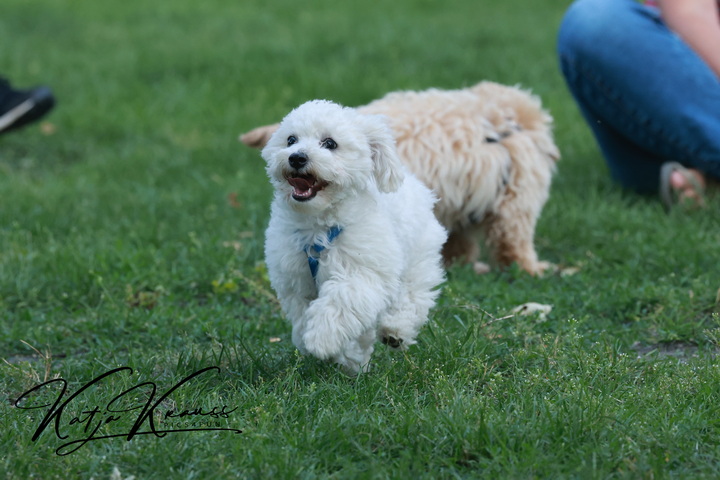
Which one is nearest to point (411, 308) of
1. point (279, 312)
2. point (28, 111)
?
point (279, 312)

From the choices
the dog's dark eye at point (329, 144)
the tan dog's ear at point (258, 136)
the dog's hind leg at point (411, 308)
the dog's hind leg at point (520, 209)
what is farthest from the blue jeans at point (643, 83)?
the dog's dark eye at point (329, 144)

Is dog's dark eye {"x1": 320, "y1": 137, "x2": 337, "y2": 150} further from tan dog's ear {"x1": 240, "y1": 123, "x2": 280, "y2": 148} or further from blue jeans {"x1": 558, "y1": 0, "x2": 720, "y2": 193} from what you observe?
blue jeans {"x1": 558, "y1": 0, "x2": 720, "y2": 193}

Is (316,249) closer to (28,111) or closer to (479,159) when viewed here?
(479,159)

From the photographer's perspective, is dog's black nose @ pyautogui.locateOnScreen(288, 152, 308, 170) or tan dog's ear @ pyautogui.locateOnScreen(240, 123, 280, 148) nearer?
dog's black nose @ pyautogui.locateOnScreen(288, 152, 308, 170)

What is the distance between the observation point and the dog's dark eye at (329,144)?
3068 millimetres

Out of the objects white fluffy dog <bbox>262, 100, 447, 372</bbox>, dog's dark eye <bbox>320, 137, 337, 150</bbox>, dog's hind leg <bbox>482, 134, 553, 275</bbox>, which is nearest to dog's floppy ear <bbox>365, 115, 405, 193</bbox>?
white fluffy dog <bbox>262, 100, 447, 372</bbox>

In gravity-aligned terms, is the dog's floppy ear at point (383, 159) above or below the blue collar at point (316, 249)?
above

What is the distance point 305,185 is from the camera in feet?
10.0

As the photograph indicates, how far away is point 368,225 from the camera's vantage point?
10.3 ft

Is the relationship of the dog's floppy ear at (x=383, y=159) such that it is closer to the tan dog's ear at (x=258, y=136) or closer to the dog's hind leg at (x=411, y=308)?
the dog's hind leg at (x=411, y=308)

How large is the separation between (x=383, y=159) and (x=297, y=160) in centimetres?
29

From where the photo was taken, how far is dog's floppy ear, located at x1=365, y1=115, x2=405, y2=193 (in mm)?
3113

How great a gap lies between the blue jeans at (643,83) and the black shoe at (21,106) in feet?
11.7
